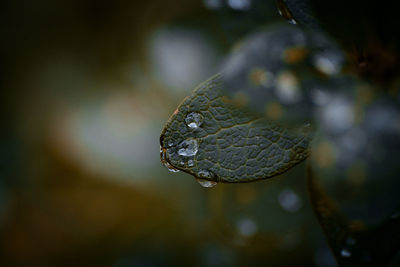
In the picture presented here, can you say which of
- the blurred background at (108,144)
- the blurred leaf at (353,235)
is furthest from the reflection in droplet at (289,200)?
the blurred leaf at (353,235)

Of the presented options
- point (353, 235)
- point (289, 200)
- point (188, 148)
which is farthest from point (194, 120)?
point (289, 200)

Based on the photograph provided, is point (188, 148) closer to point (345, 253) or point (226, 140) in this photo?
point (226, 140)

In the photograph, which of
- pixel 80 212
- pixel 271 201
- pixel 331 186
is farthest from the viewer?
pixel 80 212

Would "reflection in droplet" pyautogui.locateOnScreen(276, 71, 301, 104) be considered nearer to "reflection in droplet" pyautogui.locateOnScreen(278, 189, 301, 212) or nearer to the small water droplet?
the small water droplet

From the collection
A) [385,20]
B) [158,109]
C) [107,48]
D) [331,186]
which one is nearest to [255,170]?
[331,186]

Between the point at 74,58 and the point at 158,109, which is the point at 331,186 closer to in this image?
the point at 158,109

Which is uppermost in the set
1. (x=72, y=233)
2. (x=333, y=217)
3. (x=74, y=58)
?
(x=74, y=58)

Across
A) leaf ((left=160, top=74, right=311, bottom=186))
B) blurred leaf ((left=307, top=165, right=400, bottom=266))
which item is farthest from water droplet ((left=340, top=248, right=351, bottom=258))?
leaf ((left=160, top=74, right=311, bottom=186))
